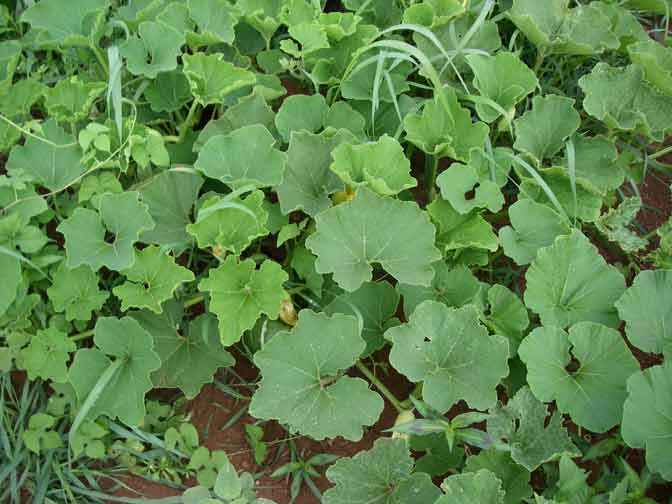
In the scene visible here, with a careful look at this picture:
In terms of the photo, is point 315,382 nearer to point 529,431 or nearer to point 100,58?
point 529,431

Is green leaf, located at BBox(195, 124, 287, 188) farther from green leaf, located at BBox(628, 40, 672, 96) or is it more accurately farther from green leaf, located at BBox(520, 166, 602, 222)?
green leaf, located at BBox(628, 40, 672, 96)

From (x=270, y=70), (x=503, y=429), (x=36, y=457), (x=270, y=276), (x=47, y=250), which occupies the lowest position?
(x=36, y=457)

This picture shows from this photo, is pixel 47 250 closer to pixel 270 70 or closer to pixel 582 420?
pixel 270 70

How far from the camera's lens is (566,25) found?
2.86 metres

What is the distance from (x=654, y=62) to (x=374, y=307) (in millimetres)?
1388

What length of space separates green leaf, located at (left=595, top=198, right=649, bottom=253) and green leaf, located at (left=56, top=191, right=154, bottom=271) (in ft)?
5.22

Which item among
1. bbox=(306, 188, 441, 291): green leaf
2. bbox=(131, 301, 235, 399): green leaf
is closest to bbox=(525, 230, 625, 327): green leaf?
bbox=(306, 188, 441, 291): green leaf

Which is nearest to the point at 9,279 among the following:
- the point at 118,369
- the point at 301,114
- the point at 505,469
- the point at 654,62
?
the point at 118,369

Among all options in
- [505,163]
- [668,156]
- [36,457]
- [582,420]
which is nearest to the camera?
[582,420]

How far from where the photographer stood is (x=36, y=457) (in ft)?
7.83

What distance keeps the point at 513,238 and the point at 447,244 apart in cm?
24

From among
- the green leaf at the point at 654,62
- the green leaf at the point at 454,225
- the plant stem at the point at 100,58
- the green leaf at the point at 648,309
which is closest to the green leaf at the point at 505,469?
the green leaf at the point at 648,309

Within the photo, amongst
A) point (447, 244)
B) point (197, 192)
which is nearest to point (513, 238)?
point (447, 244)

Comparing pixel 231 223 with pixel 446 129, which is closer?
pixel 231 223
